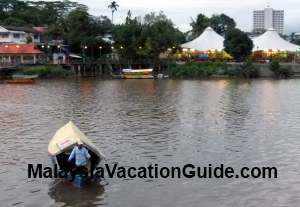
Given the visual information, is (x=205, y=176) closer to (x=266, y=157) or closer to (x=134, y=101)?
(x=266, y=157)

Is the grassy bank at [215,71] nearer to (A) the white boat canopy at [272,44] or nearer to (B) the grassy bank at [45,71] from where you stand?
(A) the white boat canopy at [272,44]

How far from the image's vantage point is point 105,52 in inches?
4491

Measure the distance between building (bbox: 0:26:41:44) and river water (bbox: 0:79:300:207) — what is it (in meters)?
62.1

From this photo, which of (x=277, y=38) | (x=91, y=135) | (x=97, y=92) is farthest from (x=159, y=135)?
(x=277, y=38)

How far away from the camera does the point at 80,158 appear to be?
63.5 ft

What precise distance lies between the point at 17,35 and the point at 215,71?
4353cm

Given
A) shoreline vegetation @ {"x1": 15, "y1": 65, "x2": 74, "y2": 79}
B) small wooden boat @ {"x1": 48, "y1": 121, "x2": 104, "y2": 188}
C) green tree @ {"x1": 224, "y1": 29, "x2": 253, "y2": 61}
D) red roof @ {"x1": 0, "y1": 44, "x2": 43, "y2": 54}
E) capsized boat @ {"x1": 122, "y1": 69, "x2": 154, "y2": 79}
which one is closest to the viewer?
small wooden boat @ {"x1": 48, "y1": 121, "x2": 104, "y2": 188}

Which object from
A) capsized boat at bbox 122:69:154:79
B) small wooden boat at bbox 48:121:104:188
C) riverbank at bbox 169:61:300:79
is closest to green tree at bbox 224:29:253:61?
riverbank at bbox 169:61:300:79

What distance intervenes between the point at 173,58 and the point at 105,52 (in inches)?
545

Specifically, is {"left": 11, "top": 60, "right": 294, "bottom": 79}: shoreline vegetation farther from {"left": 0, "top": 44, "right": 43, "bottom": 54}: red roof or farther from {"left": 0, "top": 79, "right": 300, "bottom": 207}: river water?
{"left": 0, "top": 79, "right": 300, "bottom": 207}: river water

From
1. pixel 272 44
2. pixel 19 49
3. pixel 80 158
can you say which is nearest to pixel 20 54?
pixel 19 49

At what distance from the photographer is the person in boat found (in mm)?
19359

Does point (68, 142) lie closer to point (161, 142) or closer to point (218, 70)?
point (161, 142)

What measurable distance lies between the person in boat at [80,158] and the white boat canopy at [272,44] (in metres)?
91.9
